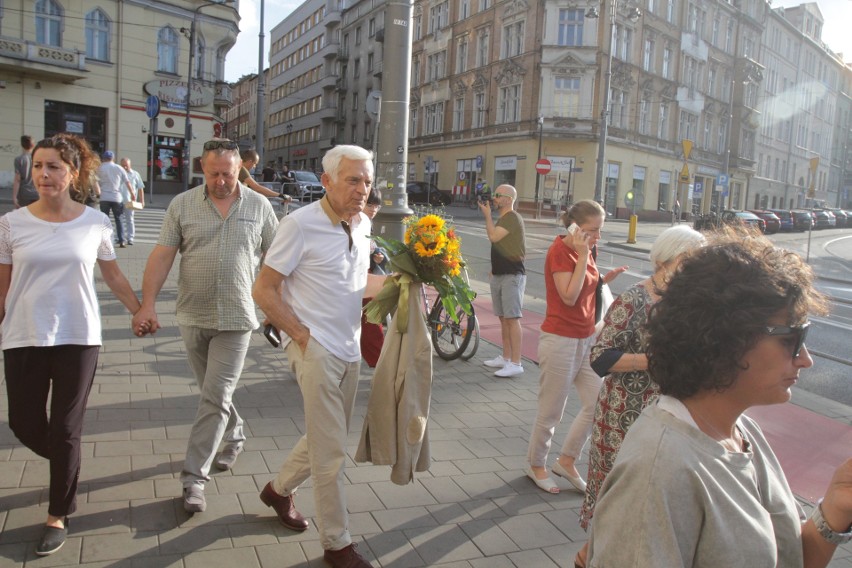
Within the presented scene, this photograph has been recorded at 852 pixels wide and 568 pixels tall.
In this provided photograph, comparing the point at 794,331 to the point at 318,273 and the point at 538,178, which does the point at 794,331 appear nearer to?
the point at 318,273

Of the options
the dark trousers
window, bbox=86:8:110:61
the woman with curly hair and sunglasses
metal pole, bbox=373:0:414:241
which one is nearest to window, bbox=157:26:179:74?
window, bbox=86:8:110:61

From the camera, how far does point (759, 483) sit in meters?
1.65

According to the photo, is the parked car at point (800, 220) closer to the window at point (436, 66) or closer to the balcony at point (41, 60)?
the window at point (436, 66)

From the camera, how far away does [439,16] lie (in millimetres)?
50438

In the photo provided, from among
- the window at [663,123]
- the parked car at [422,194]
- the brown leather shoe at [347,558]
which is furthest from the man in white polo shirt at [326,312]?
the window at [663,123]

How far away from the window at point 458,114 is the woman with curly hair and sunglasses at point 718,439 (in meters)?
47.4

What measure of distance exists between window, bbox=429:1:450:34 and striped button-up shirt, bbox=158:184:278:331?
48.8m

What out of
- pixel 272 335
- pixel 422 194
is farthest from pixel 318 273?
pixel 422 194

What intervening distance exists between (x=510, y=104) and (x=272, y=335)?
41609 millimetres

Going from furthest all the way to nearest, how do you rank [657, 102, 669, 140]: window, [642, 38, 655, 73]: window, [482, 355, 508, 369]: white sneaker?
[657, 102, 669, 140]: window
[642, 38, 655, 73]: window
[482, 355, 508, 369]: white sneaker

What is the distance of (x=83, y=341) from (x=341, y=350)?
1.21m

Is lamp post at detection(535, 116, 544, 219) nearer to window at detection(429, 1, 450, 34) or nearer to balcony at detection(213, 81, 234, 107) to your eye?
window at detection(429, 1, 450, 34)

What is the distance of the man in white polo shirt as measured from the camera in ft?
10.5

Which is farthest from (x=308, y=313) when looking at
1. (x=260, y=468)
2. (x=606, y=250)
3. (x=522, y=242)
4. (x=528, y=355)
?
(x=606, y=250)
